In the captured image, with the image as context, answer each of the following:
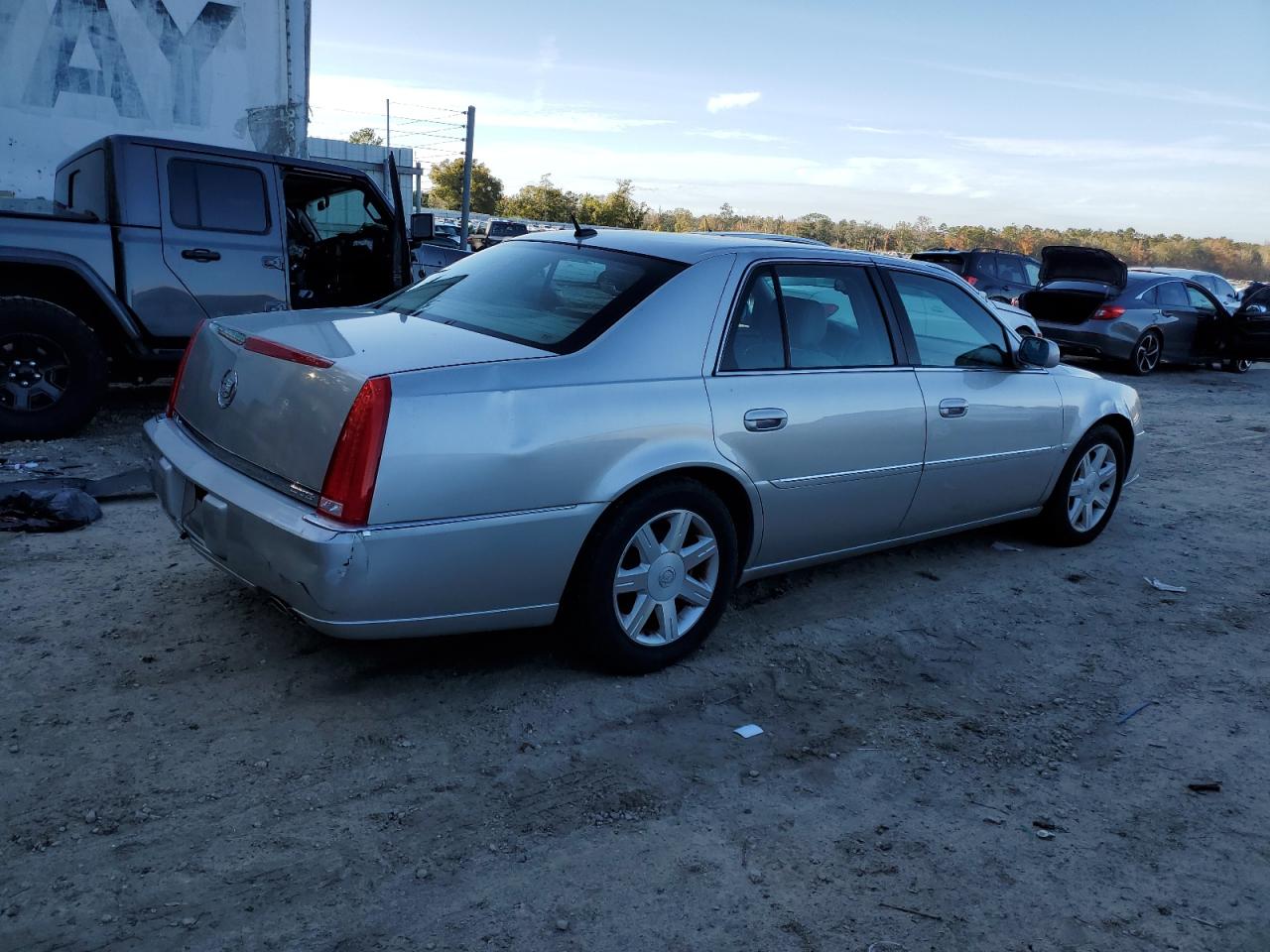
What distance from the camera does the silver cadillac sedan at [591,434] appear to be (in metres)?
3.04

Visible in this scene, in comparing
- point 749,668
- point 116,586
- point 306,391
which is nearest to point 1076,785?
point 749,668

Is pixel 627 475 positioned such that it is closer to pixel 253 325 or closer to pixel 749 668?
pixel 749 668

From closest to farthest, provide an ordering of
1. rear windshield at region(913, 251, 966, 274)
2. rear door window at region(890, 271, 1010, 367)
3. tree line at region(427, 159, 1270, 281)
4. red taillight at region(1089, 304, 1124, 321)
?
rear door window at region(890, 271, 1010, 367), red taillight at region(1089, 304, 1124, 321), rear windshield at region(913, 251, 966, 274), tree line at region(427, 159, 1270, 281)

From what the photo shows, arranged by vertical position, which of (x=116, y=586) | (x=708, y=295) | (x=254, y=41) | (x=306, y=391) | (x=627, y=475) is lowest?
(x=116, y=586)

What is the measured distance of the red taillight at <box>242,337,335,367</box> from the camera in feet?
10.4

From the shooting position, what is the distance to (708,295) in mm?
3830

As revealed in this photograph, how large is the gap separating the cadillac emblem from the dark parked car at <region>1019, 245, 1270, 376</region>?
12702 mm

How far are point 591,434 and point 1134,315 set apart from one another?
1294cm

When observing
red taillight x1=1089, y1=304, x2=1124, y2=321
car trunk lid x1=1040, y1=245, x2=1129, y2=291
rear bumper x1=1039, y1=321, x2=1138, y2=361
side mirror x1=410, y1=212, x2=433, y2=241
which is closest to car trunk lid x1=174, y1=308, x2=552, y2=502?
side mirror x1=410, y1=212, x2=433, y2=241

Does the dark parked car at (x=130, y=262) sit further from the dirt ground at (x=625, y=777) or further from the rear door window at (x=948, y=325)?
the rear door window at (x=948, y=325)

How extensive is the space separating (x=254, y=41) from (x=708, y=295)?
13.6 metres

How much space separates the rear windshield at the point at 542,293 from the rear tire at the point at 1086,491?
9.58 ft

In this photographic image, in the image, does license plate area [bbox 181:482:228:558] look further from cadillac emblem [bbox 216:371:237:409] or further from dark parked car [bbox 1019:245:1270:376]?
dark parked car [bbox 1019:245:1270:376]

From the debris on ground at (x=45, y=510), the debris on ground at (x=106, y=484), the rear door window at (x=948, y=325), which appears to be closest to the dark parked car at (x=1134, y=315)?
the rear door window at (x=948, y=325)
